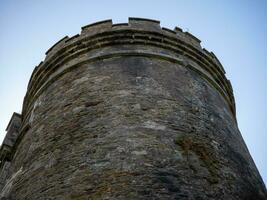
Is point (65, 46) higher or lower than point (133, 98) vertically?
higher

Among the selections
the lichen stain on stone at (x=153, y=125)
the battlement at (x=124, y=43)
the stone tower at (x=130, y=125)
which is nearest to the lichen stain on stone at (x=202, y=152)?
the stone tower at (x=130, y=125)

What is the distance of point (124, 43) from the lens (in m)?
7.16

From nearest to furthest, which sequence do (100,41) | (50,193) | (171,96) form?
(50,193)
(171,96)
(100,41)

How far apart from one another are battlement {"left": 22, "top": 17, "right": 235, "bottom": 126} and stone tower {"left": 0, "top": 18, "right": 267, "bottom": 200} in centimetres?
2

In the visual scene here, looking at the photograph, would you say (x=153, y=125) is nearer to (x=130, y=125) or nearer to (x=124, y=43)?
(x=130, y=125)

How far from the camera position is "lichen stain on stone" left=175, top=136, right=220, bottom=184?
4.80m

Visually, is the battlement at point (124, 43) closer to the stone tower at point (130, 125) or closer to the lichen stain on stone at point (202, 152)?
the stone tower at point (130, 125)

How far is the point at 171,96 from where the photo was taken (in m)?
5.85

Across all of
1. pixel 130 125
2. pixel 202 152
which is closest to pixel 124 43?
pixel 130 125

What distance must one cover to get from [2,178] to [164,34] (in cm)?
436

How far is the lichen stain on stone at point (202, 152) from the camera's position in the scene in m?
4.80

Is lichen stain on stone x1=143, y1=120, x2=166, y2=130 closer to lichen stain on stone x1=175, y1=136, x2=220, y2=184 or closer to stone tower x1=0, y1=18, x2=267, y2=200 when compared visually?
stone tower x1=0, y1=18, x2=267, y2=200

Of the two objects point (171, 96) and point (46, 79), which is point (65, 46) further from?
point (171, 96)

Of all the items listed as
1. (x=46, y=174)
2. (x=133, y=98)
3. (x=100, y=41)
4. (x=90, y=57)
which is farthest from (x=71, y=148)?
(x=100, y=41)
